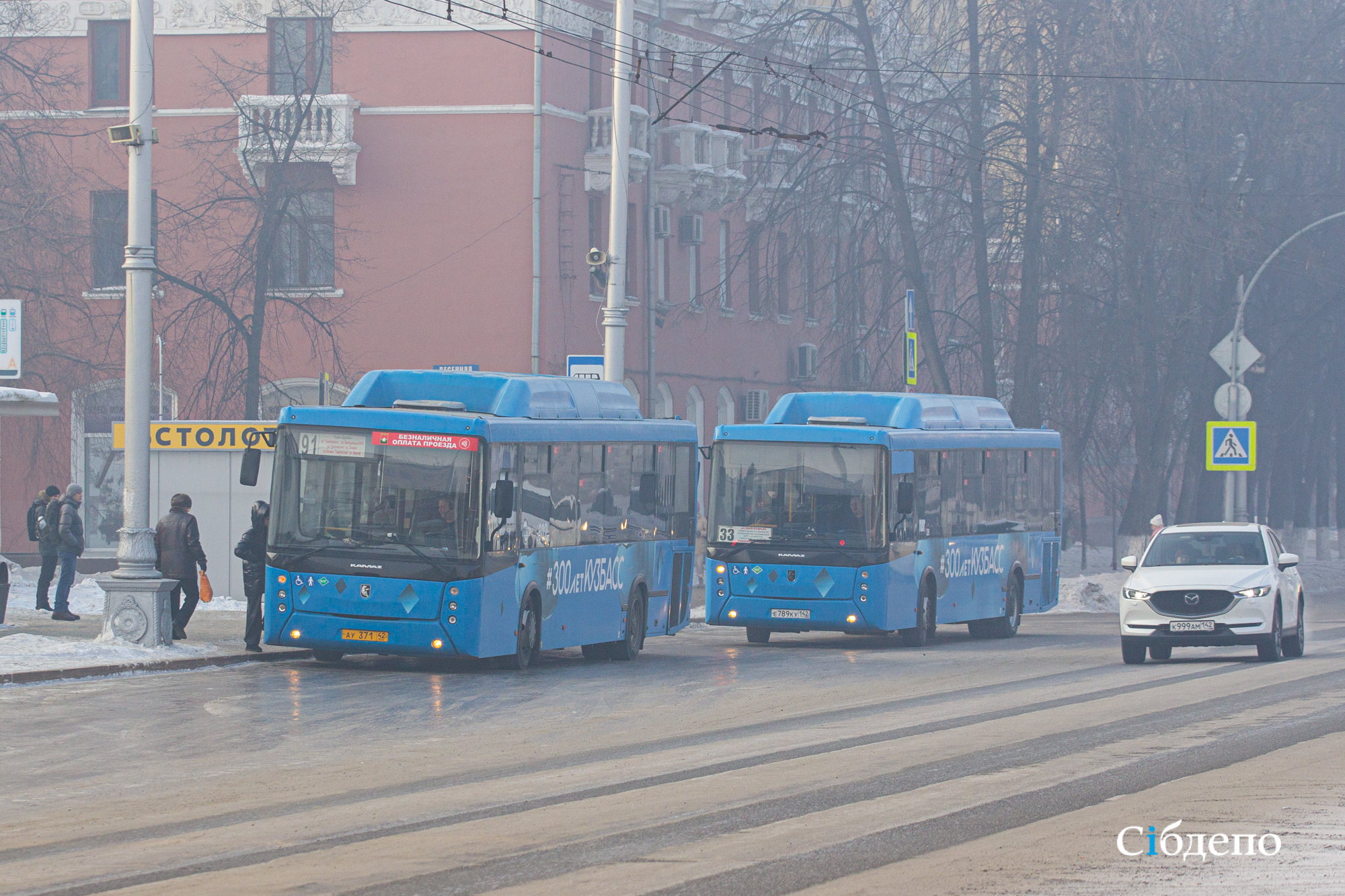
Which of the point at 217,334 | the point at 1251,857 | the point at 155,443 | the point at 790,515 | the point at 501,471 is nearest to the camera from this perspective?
the point at 1251,857

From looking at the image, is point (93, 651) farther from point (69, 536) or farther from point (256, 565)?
point (69, 536)

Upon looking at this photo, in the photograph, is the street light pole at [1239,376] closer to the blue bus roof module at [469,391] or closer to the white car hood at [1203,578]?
the white car hood at [1203,578]

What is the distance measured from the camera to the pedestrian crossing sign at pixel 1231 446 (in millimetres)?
34250

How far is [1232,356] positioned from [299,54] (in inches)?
837

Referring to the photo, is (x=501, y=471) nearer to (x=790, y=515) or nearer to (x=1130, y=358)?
(x=790, y=515)

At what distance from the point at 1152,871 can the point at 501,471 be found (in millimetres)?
11175

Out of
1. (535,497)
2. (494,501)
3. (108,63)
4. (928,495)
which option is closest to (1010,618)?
(928,495)

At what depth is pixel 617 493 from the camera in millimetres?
21453

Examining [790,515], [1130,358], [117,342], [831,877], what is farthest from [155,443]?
[831,877]

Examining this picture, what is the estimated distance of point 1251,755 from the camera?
12250mm

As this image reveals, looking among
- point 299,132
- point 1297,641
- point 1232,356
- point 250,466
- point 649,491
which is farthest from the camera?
point 299,132

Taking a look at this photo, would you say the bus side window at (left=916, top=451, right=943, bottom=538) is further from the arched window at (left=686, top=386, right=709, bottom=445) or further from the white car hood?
the arched window at (left=686, top=386, right=709, bottom=445)

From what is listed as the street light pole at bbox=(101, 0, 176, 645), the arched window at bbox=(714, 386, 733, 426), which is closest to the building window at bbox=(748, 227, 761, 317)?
the arched window at bbox=(714, 386, 733, 426)

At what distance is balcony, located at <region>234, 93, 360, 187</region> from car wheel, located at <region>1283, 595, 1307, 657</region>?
76.8ft
